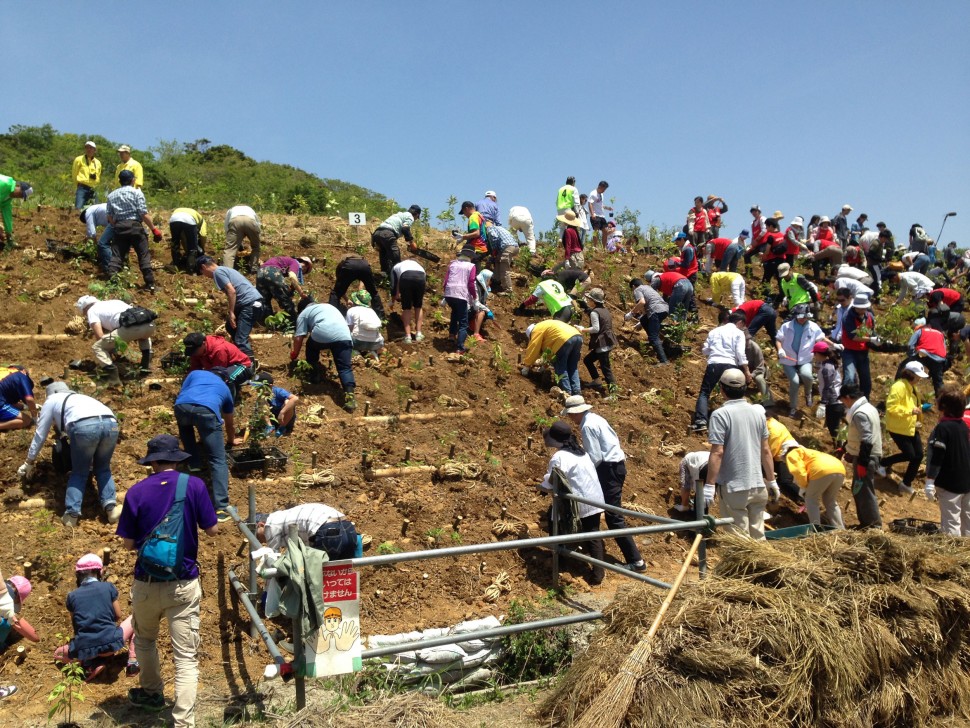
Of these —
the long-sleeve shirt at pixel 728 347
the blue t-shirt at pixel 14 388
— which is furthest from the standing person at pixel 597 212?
the blue t-shirt at pixel 14 388

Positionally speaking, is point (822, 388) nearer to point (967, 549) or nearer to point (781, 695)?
point (967, 549)

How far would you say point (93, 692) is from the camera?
6.00 meters

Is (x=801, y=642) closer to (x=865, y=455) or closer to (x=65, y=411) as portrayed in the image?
(x=865, y=455)

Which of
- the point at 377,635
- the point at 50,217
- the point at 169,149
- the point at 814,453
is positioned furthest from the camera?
the point at 169,149

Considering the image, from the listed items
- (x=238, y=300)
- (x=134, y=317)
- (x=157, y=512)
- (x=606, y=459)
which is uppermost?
(x=238, y=300)

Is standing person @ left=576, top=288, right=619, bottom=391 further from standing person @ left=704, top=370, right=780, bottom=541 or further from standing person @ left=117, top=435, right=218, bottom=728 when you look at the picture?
standing person @ left=117, top=435, right=218, bottom=728

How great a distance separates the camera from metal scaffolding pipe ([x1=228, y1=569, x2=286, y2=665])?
4.92 meters

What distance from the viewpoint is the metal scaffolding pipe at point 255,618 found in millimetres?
4918

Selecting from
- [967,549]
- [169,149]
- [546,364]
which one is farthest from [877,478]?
[169,149]

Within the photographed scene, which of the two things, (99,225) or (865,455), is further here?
(99,225)

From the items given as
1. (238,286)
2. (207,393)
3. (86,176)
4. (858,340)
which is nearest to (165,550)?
(207,393)

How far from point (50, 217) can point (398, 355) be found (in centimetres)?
732

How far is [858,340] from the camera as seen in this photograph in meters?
12.2

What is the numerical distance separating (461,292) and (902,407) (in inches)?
255
